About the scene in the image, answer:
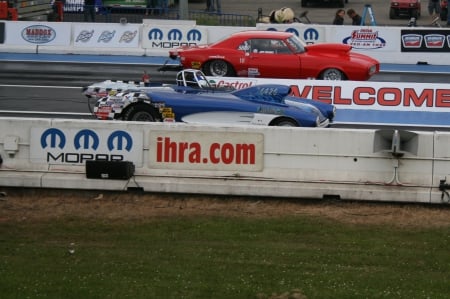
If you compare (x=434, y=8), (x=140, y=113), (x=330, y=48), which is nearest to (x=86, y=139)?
(x=140, y=113)

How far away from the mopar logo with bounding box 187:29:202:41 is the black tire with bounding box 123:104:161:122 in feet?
33.8

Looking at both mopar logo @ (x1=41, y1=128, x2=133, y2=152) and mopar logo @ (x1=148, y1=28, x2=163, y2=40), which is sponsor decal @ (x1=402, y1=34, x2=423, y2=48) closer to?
mopar logo @ (x1=148, y1=28, x2=163, y2=40)

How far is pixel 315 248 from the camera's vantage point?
10.7m

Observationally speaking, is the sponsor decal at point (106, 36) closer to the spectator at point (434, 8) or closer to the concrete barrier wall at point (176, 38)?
the concrete barrier wall at point (176, 38)

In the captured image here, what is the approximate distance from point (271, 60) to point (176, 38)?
203 inches

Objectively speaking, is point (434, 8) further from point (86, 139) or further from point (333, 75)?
point (86, 139)

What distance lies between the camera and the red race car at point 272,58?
21.3 metres

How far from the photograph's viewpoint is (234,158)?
12727 millimetres

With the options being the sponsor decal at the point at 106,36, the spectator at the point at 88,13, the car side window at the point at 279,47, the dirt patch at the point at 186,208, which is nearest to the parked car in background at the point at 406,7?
the spectator at the point at 88,13

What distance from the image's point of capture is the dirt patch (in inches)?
470

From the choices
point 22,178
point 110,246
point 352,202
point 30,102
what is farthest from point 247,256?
point 30,102

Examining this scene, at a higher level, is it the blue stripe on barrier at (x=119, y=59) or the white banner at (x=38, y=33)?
the white banner at (x=38, y=33)

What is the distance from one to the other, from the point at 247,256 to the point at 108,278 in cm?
161

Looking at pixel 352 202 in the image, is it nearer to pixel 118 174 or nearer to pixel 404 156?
pixel 404 156
